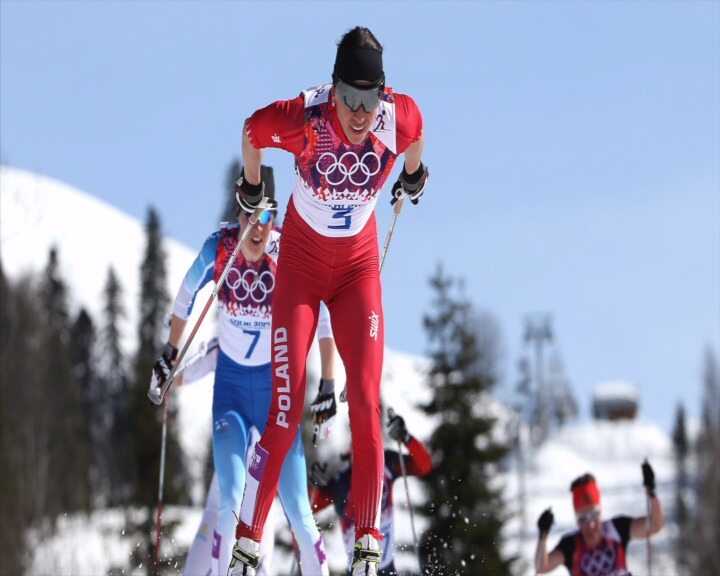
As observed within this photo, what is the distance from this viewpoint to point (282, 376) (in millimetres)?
7387

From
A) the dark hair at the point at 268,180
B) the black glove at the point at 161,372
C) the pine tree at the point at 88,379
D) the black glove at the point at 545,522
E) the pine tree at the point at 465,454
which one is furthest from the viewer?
the pine tree at the point at 88,379

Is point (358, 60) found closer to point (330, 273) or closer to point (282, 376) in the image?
point (330, 273)

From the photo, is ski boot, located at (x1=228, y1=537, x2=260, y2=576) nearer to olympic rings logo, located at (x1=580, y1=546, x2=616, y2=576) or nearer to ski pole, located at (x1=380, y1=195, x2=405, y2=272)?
ski pole, located at (x1=380, y1=195, x2=405, y2=272)

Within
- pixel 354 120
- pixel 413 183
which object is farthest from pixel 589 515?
pixel 354 120

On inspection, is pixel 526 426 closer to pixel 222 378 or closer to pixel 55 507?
pixel 55 507

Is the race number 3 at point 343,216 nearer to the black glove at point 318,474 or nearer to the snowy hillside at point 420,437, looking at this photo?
the black glove at point 318,474

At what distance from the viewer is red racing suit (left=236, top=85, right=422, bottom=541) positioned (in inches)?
286

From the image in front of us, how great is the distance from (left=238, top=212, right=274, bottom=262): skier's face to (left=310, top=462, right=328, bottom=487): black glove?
112 inches

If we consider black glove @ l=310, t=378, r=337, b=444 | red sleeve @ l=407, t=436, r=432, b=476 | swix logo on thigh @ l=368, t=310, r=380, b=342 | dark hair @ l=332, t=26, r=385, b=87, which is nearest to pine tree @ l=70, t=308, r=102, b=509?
red sleeve @ l=407, t=436, r=432, b=476

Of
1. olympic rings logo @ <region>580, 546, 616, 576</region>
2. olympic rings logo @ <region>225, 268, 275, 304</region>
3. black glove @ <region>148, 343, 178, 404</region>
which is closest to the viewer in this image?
black glove @ <region>148, 343, 178, 404</region>

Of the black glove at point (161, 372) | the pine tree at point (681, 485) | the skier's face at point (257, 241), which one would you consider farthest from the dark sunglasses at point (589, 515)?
the pine tree at point (681, 485)

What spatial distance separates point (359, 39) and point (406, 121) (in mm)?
540

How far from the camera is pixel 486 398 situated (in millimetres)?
36125

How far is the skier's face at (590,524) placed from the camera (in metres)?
11.8
